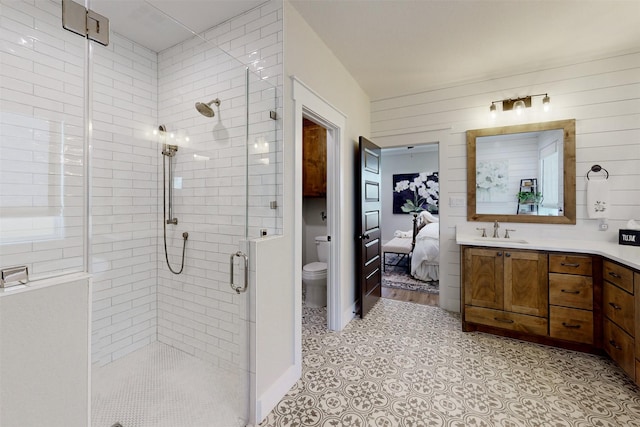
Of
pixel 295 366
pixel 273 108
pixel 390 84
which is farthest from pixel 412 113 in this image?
pixel 295 366

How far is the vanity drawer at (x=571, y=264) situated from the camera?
2326 millimetres

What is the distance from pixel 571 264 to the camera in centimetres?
237

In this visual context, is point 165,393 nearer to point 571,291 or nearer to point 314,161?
point 314,161

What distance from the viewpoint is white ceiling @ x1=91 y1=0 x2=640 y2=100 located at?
6.49 feet

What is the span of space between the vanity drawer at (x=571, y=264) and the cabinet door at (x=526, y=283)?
0.18 ft

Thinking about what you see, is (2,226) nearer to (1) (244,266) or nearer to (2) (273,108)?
(1) (244,266)

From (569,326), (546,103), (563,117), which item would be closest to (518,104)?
(546,103)

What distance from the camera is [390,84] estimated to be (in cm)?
331

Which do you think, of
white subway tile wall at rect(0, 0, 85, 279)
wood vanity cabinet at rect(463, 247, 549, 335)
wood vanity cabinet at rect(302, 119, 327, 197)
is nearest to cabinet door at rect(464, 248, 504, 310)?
wood vanity cabinet at rect(463, 247, 549, 335)

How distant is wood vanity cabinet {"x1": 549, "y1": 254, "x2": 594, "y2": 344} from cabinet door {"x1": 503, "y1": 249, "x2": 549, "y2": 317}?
5 centimetres

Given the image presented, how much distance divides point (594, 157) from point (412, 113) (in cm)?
190

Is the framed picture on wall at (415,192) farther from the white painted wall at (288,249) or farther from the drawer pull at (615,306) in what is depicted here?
the white painted wall at (288,249)

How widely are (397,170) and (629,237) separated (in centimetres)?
481

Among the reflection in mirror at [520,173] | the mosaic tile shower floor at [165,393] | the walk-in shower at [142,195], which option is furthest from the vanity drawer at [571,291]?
the mosaic tile shower floor at [165,393]
